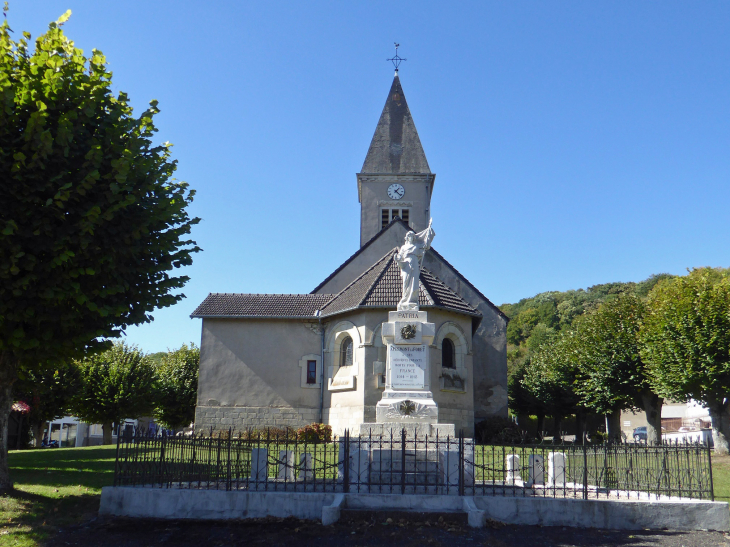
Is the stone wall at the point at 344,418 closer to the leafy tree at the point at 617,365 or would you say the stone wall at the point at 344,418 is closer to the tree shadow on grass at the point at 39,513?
the leafy tree at the point at 617,365

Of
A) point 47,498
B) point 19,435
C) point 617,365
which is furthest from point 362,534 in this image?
point 19,435

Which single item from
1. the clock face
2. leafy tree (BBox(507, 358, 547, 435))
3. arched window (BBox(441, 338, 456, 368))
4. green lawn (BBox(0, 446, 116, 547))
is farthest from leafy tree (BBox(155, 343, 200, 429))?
leafy tree (BBox(507, 358, 547, 435))

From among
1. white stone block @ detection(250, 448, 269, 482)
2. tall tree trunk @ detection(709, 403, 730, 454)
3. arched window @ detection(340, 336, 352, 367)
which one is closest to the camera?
white stone block @ detection(250, 448, 269, 482)

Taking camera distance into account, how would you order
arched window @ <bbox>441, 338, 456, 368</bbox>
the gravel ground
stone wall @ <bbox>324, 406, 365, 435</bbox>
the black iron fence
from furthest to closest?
arched window @ <bbox>441, 338, 456, 368</bbox>
stone wall @ <bbox>324, 406, 365, 435</bbox>
the black iron fence
the gravel ground

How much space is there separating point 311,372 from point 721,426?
16.5m

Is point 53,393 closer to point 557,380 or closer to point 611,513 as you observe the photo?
point 557,380

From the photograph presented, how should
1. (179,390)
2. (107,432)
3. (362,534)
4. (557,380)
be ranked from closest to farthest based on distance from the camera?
(362,534) → (557,380) → (107,432) → (179,390)

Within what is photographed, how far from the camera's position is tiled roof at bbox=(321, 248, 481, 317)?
77.9 feet

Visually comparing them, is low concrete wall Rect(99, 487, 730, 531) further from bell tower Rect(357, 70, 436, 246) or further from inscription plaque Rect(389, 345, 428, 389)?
bell tower Rect(357, 70, 436, 246)

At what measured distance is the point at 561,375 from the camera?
32.7 metres

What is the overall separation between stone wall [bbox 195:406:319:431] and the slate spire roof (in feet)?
58.3

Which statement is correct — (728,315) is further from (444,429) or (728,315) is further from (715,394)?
(444,429)

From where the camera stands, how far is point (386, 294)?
24281mm

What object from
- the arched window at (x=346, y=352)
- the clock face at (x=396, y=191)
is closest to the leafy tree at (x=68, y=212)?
Result: the arched window at (x=346, y=352)
